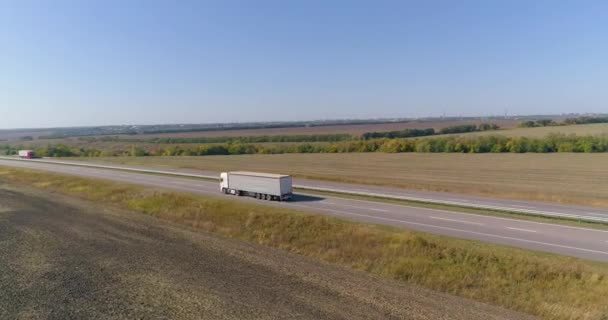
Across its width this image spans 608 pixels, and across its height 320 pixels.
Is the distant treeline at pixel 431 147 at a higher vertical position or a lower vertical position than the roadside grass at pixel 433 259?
higher

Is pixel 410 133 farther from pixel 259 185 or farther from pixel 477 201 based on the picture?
pixel 259 185

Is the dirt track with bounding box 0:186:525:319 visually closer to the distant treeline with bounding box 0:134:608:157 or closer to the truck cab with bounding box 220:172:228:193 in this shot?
the truck cab with bounding box 220:172:228:193

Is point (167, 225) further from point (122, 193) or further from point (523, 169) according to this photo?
point (523, 169)

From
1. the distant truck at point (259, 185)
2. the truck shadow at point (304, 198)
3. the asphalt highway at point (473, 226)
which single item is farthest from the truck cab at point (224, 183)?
the truck shadow at point (304, 198)

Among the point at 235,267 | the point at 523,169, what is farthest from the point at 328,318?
the point at 523,169

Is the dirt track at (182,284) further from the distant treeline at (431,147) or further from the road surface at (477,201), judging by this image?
the distant treeline at (431,147)

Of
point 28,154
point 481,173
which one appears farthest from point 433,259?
point 28,154
